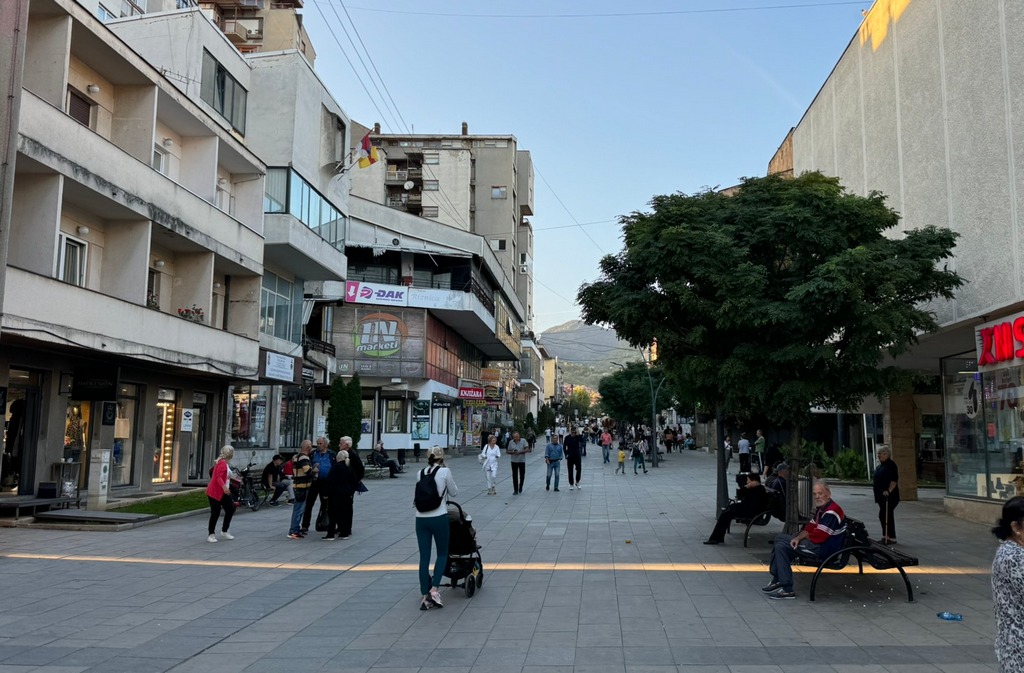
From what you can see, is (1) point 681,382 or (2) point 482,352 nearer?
(1) point 681,382

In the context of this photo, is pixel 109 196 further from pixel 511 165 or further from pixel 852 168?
pixel 511 165

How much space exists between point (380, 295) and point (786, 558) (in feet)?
129

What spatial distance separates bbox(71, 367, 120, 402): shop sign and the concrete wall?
54.8 ft

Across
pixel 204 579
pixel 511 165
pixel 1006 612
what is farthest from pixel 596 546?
pixel 511 165

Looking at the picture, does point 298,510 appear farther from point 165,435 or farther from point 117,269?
point 165,435

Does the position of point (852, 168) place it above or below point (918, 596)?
above

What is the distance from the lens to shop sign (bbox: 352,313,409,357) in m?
46.4

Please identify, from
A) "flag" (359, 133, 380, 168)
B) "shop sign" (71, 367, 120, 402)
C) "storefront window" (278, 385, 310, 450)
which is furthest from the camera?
"storefront window" (278, 385, 310, 450)

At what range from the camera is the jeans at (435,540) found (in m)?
8.61

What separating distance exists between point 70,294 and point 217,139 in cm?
841

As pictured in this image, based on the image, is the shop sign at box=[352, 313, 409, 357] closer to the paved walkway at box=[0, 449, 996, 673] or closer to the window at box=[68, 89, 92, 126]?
the window at box=[68, 89, 92, 126]

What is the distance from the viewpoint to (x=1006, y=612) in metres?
4.31

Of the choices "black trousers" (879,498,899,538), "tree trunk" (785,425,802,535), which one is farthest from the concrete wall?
"tree trunk" (785,425,802,535)

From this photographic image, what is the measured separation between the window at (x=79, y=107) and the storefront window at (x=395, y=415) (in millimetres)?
30210
